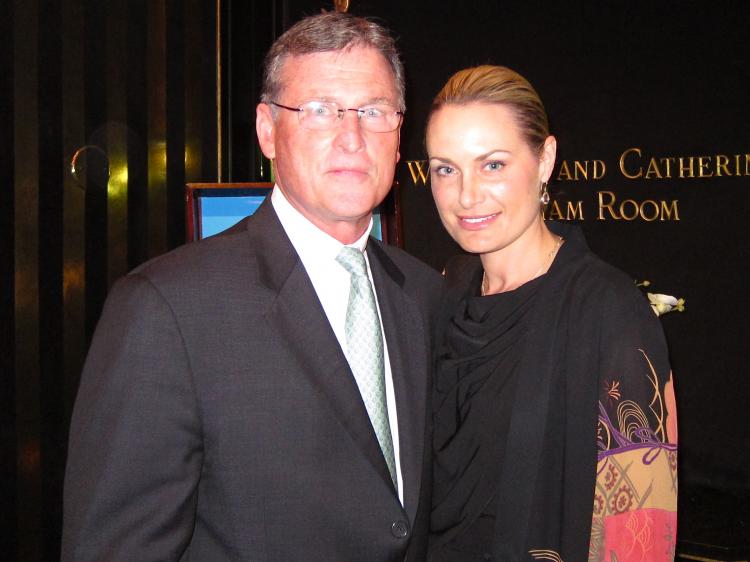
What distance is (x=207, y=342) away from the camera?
122 centimetres

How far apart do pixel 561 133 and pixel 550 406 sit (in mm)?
2514

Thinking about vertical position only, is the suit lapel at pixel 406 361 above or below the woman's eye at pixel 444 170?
below

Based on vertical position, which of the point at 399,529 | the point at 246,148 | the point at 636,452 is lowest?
the point at 399,529

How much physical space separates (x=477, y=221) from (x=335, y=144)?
0.46 metres

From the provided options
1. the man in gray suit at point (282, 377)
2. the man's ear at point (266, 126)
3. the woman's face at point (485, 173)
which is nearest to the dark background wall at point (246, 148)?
the man's ear at point (266, 126)

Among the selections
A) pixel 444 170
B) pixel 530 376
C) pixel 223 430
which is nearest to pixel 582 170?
pixel 444 170

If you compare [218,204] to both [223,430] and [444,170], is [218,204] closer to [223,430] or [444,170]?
[444,170]

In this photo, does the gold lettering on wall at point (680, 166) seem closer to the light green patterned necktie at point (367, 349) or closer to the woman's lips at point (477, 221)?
the woman's lips at point (477, 221)

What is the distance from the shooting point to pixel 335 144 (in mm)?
1452

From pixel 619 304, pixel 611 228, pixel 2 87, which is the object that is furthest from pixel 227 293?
pixel 611 228

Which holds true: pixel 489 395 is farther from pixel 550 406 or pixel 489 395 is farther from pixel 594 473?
pixel 594 473

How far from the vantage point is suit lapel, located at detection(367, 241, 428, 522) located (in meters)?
1.41

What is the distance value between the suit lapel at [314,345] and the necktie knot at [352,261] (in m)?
0.12

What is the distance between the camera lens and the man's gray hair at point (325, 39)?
144 centimetres
